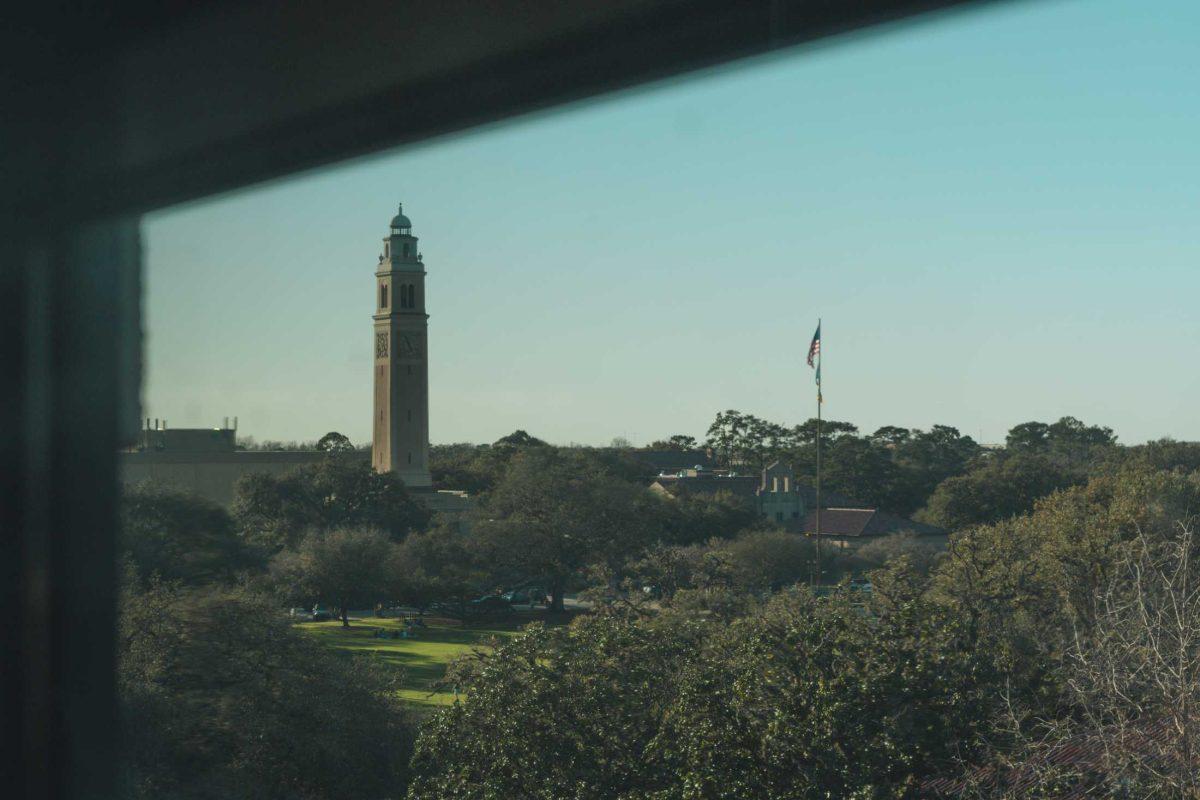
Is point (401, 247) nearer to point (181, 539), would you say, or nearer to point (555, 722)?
point (181, 539)

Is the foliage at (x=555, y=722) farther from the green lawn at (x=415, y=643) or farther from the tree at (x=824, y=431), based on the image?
the tree at (x=824, y=431)

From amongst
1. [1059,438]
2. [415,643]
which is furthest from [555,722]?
[1059,438]

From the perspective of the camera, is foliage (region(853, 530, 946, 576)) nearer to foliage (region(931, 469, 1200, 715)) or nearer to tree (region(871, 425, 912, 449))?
foliage (region(931, 469, 1200, 715))

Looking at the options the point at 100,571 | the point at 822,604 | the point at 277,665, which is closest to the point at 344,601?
the point at 277,665

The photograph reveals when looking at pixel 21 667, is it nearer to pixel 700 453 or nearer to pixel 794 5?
pixel 794 5

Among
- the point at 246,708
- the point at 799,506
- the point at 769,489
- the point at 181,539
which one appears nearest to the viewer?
the point at 246,708
